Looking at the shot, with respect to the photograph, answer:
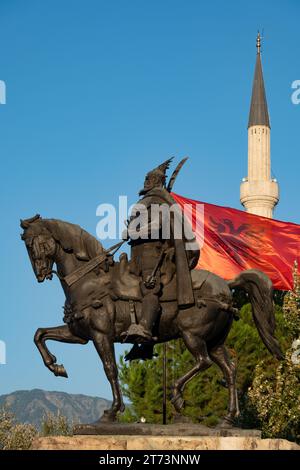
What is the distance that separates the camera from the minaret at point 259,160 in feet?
253

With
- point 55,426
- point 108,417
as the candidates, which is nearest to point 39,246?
point 108,417

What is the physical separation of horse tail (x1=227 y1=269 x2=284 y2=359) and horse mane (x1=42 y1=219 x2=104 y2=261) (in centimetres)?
246

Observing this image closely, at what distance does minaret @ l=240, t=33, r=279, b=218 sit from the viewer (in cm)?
7706

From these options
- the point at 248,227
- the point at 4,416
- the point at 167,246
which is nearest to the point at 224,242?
the point at 248,227

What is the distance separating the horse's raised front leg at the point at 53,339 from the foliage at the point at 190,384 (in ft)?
61.7

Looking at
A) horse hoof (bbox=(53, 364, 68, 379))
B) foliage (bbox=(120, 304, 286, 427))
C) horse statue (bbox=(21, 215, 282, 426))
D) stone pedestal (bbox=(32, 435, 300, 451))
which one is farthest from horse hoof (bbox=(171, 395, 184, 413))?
foliage (bbox=(120, 304, 286, 427))

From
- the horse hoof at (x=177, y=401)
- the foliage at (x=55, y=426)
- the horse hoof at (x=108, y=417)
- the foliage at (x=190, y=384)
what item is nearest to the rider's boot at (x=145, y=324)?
the horse hoof at (x=177, y=401)

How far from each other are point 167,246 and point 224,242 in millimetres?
17091

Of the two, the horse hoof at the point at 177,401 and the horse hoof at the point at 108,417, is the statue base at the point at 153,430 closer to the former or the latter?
the horse hoof at the point at 108,417

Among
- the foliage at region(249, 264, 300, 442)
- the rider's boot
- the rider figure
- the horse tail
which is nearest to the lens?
the rider's boot

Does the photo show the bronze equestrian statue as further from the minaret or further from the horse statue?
the minaret

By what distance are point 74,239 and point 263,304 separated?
3429mm

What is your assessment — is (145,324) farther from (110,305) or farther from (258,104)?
(258,104)
